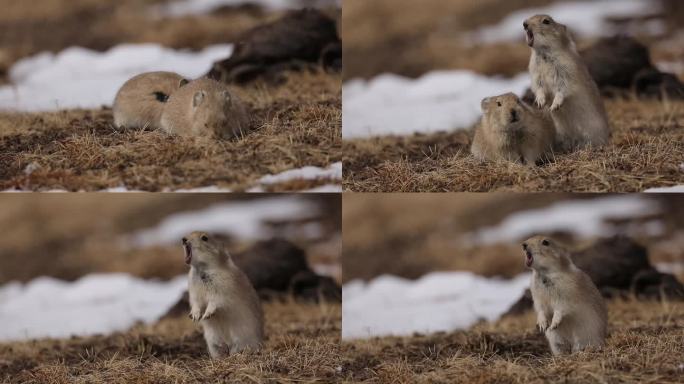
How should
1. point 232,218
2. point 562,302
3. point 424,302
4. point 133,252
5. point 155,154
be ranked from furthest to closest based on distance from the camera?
point 232,218 → point 133,252 → point 424,302 → point 155,154 → point 562,302

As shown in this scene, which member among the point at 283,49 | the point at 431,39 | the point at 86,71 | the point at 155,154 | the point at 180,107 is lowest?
the point at 155,154

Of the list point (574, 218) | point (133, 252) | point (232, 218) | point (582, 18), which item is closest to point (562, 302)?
point (574, 218)

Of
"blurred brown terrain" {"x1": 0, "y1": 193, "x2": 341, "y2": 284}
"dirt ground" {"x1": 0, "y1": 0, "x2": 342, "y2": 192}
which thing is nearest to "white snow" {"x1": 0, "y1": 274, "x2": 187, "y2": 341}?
"blurred brown terrain" {"x1": 0, "y1": 193, "x2": 341, "y2": 284}

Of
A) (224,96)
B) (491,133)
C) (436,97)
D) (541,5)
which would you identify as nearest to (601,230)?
(436,97)

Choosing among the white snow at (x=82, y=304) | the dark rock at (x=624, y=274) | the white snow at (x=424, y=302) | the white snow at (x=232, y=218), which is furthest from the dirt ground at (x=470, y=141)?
the white snow at (x=82, y=304)

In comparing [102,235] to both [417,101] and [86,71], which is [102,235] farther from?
[417,101]

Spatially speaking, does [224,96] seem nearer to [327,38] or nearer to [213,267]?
[213,267]
